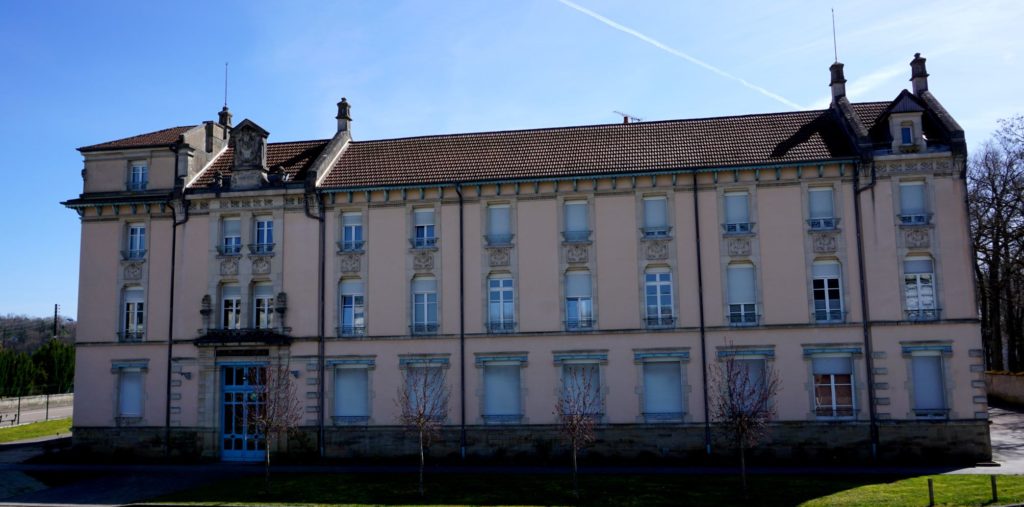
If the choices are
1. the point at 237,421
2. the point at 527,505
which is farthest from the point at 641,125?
the point at 237,421

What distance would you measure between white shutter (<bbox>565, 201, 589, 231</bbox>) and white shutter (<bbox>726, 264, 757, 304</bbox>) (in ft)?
18.8

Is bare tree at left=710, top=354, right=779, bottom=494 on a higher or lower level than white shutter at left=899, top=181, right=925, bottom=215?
lower

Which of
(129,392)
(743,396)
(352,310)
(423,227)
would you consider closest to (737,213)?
(743,396)

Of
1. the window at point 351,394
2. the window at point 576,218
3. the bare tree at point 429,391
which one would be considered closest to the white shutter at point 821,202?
the window at point 576,218

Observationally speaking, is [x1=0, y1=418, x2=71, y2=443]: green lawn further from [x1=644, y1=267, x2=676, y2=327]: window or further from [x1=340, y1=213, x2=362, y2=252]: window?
[x1=644, y1=267, x2=676, y2=327]: window

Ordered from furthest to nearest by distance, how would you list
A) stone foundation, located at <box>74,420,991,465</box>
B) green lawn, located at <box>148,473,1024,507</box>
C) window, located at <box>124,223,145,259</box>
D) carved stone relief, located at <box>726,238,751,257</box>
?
window, located at <box>124,223,145,259</box>
carved stone relief, located at <box>726,238,751,257</box>
stone foundation, located at <box>74,420,991,465</box>
green lawn, located at <box>148,473,1024,507</box>

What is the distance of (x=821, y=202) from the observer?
3038 cm

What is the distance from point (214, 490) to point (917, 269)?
984 inches

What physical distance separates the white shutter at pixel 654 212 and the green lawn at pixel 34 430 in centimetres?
3222

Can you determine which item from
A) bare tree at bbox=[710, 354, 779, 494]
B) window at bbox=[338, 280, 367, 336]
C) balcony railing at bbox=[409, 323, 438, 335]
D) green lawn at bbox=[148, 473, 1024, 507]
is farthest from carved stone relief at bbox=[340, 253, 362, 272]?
bare tree at bbox=[710, 354, 779, 494]

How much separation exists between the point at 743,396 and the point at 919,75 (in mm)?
16733

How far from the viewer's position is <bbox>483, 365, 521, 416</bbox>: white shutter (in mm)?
31000

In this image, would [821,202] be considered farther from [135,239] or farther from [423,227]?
[135,239]

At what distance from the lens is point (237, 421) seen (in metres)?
32.4
